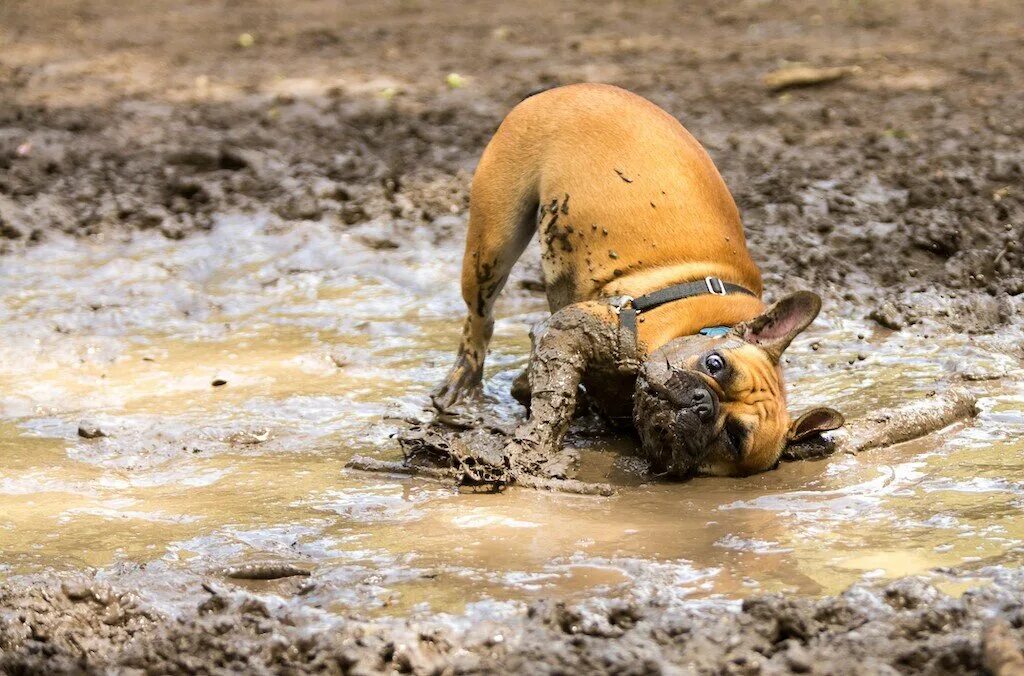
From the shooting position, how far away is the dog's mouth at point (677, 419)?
4945 mm

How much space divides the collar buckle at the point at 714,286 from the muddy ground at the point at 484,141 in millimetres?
1890

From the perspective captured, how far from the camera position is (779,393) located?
5.22 meters

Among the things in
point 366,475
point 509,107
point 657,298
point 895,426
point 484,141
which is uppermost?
point 509,107

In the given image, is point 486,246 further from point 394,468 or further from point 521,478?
point 521,478

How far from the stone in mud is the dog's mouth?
2325 mm

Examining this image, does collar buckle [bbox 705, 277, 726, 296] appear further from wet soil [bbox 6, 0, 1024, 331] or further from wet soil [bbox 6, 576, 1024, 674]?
wet soil [bbox 6, 0, 1024, 331]

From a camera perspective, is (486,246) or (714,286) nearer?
(714,286)

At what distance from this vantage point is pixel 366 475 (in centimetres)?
525

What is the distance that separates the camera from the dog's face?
196 inches

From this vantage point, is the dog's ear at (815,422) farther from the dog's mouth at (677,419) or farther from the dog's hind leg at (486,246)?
the dog's hind leg at (486,246)

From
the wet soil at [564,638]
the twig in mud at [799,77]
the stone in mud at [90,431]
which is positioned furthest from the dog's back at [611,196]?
the twig in mud at [799,77]

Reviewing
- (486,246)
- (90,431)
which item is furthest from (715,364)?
(90,431)

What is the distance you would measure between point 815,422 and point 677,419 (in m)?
0.65

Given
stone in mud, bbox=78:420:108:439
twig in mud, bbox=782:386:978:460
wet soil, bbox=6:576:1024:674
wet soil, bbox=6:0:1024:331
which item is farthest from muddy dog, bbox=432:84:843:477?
wet soil, bbox=6:0:1024:331
